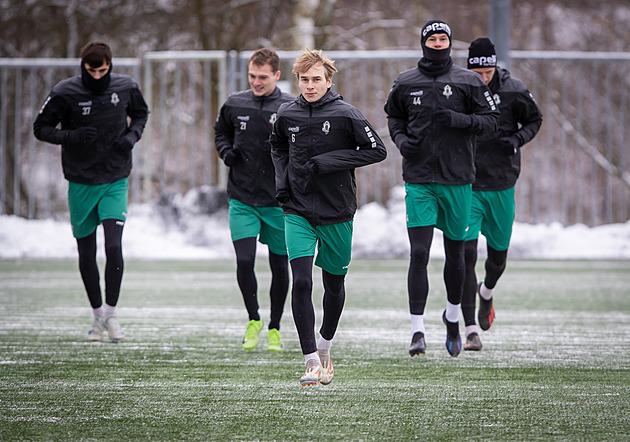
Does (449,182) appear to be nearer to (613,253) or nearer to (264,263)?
(264,263)

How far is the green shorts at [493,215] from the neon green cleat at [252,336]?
1.62m

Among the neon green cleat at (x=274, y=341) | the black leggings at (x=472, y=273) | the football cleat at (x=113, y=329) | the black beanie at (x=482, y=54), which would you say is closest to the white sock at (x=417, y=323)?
the black leggings at (x=472, y=273)

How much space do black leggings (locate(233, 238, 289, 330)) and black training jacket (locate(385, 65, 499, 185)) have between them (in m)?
1.16

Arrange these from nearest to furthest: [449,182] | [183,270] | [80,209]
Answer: [449,182] < [80,209] < [183,270]

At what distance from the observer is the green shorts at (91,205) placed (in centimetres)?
707

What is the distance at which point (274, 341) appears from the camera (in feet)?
22.3

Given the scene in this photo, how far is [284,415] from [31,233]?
10494 mm

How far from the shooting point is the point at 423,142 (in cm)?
650

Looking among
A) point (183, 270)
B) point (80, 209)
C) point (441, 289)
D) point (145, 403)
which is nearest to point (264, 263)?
point (183, 270)

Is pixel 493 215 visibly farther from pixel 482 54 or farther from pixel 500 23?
pixel 500 23

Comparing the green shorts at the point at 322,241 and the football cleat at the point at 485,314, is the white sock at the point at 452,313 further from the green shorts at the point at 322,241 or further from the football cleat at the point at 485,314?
the green shorts at the point at 322,241

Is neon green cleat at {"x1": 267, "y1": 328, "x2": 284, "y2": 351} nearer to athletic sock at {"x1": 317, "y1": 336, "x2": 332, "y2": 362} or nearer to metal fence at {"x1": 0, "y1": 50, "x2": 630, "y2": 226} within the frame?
athletic sock at {"x1": 317, "y1": 336, "x2": 332, "y2": 362}

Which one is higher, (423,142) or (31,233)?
(423,142)

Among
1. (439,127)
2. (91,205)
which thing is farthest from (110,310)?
(439,127)
